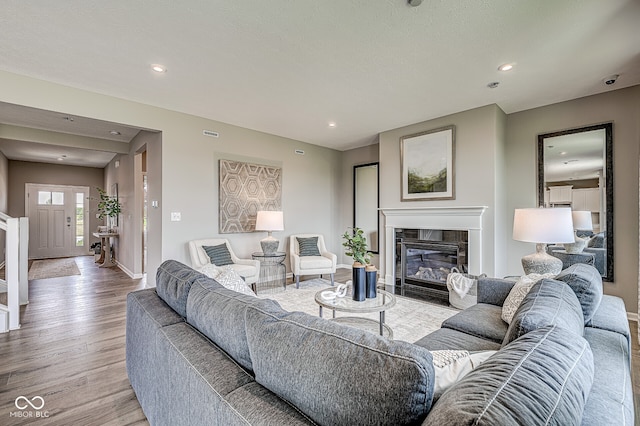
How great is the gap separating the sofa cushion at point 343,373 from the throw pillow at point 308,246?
4287 mm

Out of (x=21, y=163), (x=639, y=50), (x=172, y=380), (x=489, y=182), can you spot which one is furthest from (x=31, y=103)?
(x=21, y=163)

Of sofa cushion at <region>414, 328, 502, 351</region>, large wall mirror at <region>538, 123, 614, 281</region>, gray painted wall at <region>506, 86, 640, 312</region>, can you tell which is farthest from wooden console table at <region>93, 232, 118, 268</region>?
gray painted wall at <region>506, 86, 640, 312</region>

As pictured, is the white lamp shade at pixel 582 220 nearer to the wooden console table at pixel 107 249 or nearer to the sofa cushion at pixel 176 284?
the sofa cushion at pixel 176 284

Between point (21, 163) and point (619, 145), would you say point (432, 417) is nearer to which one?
point (619, 145)

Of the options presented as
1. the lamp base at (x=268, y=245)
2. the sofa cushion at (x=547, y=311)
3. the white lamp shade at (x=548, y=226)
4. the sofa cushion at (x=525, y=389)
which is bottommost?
the lamp base at (x=268, y=245)

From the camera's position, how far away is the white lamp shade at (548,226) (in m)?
2.59

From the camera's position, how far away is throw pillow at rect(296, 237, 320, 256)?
523 centimetres

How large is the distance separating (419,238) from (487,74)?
244cm

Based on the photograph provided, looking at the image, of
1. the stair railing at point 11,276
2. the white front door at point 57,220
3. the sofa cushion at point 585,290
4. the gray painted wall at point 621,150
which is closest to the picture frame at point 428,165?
the gray painted wall at point 621,150

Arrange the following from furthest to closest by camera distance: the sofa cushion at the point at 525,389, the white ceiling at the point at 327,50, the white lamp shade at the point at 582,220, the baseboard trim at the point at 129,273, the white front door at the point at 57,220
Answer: the white front door at the point at 57,220
the baseboard trim at the point at 129,273
the white lamp shade at the point at 582,220
the white ceiling at the point at 327,50
the sofa cushion at the point at 525,389

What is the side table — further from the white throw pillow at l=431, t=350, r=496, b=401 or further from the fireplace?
the white throw pillow at l=431, t=350, r=496, b=401

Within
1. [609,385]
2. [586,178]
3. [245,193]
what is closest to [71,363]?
[245,193]

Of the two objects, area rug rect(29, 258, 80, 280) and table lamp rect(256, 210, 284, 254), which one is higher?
table lamp rect(256, 210, 284, 254)

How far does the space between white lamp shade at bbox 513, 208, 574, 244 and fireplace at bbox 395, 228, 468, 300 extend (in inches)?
58.2
